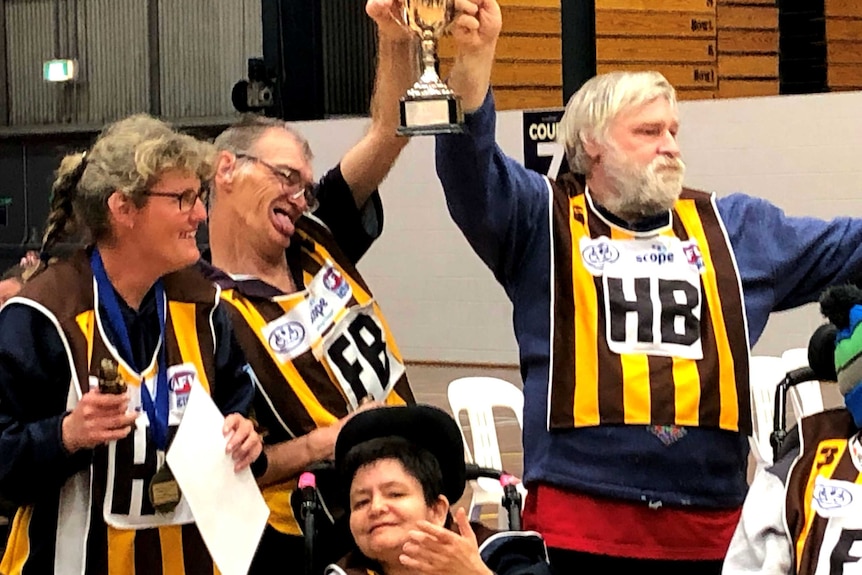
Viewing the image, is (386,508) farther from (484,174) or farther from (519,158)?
(519,158)

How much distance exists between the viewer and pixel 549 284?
8.54ft

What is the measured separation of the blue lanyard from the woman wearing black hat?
33 cm

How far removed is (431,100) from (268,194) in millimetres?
630

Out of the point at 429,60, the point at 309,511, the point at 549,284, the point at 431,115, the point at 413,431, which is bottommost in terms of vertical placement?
the point at 309,511

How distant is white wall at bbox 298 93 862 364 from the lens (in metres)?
7.98

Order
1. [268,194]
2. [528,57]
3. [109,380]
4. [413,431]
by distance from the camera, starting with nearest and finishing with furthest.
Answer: [109,380]
[413,431]
[268,194]
[528,57]

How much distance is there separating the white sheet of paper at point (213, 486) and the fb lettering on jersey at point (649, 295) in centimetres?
77

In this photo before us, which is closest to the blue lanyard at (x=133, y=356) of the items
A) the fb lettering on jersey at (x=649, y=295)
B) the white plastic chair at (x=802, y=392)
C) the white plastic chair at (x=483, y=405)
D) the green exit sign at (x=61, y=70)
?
the fb lettering on jersey at (x=649, y=295)

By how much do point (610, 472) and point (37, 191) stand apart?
11.2 meters

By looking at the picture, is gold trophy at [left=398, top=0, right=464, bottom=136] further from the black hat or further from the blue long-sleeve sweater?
the black hat

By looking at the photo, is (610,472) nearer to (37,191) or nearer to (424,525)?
(424,525)

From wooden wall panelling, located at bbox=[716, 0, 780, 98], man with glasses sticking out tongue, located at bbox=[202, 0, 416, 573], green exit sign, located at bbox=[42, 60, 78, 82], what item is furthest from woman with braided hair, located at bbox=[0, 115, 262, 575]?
green exit sign, located at bbox=[42, 60, 78, 82]

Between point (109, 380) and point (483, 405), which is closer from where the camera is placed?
point (109, 380)

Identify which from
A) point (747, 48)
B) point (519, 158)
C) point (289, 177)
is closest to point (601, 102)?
point (289, 177)
